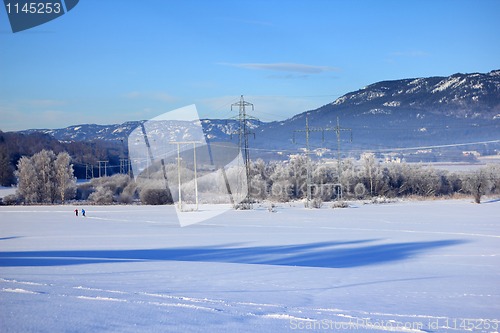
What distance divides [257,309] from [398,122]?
123732mm

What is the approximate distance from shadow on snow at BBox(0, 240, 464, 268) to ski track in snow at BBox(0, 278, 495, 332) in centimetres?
503

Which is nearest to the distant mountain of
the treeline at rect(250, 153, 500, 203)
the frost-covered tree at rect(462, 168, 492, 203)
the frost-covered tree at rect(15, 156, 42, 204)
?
the treeline at rect(250, 153, 500, 203)

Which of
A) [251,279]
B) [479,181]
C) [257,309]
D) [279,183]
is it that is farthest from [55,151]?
[257,309]

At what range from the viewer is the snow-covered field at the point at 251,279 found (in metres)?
7.00

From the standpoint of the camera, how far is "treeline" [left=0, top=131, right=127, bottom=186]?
7388cm

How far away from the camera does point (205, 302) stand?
27.5ft

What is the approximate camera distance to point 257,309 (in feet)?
25.8

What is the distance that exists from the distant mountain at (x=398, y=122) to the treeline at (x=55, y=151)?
2898 millimetres

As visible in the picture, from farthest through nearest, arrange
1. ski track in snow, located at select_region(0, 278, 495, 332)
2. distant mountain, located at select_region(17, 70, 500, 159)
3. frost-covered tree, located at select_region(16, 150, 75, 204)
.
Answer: distant mountain, located at select_region(17, 70, 500, 159), frost-covered tree, located at select_region(16, 150, 75, 204), ski track in snow, located at select_region(0, 278, 495, 332)

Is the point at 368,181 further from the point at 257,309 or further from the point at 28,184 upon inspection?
the point at 257,309

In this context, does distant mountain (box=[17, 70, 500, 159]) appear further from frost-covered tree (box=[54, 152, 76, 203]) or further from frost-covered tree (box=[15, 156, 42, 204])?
frost-covered tree (box=[15, 156, 42, 204])

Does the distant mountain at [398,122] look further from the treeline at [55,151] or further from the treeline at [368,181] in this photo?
the treeline at [368,181]

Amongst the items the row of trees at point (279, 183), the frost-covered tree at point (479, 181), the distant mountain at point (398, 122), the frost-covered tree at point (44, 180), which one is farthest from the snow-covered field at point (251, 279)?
the distant mountain at point (398, 122)

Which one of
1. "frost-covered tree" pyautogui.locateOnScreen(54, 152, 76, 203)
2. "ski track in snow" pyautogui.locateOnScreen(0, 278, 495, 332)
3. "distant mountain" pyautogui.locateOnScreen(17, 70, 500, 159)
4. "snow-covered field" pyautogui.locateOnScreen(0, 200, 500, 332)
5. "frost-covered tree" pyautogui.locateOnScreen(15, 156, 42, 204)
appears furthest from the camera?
"distant mountain" pyautogui.locateOnScreen(17, 70, 500, 159)
